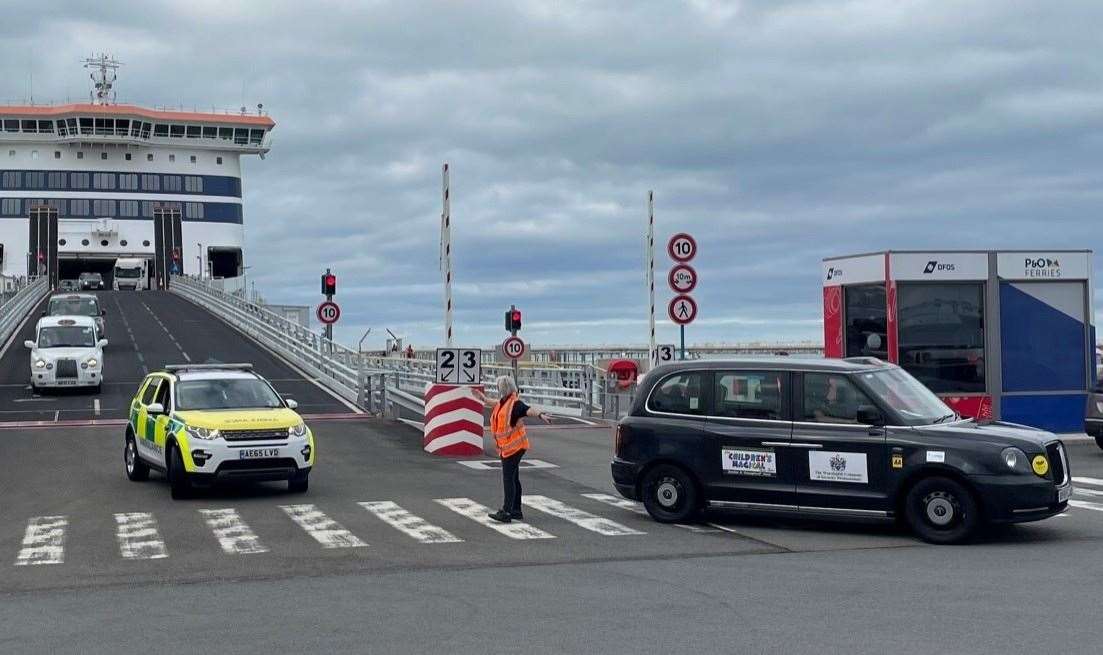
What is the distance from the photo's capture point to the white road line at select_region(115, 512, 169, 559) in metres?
12.2

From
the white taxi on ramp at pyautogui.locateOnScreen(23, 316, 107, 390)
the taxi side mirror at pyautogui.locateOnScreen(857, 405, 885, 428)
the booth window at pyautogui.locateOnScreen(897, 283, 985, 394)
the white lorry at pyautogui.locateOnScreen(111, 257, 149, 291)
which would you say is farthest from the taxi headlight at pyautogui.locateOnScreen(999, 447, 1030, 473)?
the white lorry at pyautogui.locateOnScreen(111, 257, 149, 291)

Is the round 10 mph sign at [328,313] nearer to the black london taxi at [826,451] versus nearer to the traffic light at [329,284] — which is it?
the traffic light at [329,284]

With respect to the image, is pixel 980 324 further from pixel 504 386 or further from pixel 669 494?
pixel 504 386

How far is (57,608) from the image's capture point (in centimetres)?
940

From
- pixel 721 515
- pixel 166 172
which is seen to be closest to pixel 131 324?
pixel 166 172

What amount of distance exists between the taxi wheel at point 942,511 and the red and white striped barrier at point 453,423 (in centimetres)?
1093

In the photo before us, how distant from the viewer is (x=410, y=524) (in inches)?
552

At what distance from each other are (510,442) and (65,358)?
2294 centimetres

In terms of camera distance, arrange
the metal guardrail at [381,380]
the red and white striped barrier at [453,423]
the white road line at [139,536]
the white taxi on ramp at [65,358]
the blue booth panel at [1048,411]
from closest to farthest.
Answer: the white road line at [139,536] → the red and white striped barrier at [453,423] → the blue booth panel at [1048,411] → the metal guardrail at [381,380] → the white taxi on ramp at [65,358]

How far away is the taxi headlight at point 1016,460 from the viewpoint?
481 inches

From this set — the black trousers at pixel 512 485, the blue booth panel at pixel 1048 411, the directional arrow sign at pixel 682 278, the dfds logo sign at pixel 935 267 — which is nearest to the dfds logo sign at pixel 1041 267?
the dfds logo sign at pixel 935 267

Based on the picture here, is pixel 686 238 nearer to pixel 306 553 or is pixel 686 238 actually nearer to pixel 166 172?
pixel 306 553

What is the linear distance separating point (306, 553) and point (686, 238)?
39.5 feet

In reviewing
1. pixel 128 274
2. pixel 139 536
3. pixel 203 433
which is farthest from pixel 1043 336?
pixel 128 274
